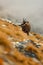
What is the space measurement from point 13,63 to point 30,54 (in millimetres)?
5662

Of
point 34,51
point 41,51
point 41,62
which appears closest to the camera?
point 41,62

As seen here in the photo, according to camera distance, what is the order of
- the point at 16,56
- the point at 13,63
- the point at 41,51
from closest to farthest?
the point at 13,63, the point at 16,56, the point at 41,51

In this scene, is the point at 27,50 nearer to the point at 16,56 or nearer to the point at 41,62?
the point at 41,62

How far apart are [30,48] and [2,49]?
5.73 metres

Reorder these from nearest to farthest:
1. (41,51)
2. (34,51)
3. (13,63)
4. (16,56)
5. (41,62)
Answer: (13,63) < (16,56) < (41,62) < (34,51) < (41,51)

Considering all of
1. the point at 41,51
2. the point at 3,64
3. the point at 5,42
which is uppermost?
the point at 41,51

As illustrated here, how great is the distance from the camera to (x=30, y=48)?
83.4ft

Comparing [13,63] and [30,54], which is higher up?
[30,54]

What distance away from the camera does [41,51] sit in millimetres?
27156

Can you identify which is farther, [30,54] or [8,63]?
[30,54]

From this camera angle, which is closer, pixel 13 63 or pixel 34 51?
pixel 13 63

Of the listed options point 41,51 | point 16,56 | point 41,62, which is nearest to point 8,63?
point 16,56

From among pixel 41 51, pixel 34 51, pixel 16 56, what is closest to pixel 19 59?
pixel 16 56

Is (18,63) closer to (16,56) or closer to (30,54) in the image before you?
(16,56)
